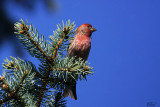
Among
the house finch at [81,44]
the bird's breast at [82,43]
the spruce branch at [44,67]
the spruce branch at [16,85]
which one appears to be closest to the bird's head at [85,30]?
the house finch at [81,44]

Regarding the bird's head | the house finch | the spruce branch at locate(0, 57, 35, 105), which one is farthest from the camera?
the bird's head

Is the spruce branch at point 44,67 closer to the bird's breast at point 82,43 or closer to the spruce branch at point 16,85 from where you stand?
the spruce branch at point 16,85

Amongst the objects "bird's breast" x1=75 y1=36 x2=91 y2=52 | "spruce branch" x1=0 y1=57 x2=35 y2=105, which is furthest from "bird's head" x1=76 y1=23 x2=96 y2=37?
"spruce branch" x1=0 y1=57 x2=35 y2=105

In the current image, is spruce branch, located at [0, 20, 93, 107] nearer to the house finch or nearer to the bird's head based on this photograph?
the house finch

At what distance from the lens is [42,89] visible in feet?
6.05

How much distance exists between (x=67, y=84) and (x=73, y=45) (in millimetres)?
1608

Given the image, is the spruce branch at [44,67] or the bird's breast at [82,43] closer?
the spruce branch at [44,67]

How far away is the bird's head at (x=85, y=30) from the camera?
13.2 ft

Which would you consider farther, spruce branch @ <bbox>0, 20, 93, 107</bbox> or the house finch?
the house finch

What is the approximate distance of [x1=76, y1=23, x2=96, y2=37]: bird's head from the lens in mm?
4020

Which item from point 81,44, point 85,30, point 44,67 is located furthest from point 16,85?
point 85,30

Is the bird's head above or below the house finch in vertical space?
above

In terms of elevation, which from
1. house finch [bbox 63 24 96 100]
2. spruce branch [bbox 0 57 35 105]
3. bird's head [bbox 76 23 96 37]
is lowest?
spruce branch [bbox 0 57 35 105]

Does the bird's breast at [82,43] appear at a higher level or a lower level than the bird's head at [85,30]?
lower
